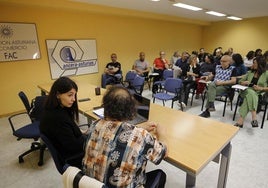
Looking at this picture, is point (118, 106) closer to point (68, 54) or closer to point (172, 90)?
point (172, 90)

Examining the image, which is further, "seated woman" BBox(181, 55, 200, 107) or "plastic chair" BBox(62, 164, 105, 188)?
"seated woman" BBox(181, 55, 200, 107)

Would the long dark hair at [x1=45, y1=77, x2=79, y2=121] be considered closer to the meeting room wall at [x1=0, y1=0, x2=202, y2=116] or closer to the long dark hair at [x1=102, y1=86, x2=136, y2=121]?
the long dark hair at [x1=102, y1=86, x2=136, y2=121]

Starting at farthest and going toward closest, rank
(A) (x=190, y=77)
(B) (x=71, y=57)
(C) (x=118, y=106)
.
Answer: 1. (B) (x=71, y=57)
2. (A) (x=190, y=77)
3. (C) (x=118, y=106)

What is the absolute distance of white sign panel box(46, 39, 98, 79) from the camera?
4.50 meters

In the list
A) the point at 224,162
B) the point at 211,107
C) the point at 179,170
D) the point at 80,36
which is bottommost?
the point at 179,170

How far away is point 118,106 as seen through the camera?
1062 mm

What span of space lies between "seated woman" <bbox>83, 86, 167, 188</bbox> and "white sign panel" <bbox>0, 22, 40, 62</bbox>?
12.4ft

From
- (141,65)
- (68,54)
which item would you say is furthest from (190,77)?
(68,54)

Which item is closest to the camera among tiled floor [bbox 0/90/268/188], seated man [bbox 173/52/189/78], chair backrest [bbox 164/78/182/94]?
tiled floor [bbox 0/90/268/188]

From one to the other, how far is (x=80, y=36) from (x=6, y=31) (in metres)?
1.63

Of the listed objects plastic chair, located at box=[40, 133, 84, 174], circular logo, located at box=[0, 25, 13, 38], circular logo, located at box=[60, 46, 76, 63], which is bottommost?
plastic chair, located at box=[40, 133, 84, 174]

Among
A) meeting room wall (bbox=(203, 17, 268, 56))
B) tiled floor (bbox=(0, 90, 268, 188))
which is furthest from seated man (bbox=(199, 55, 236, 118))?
meeting room wall (bbox=(203, 17, 268, 56))

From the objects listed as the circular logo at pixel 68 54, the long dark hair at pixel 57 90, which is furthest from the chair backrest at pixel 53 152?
the circular logo at pixel 68 54

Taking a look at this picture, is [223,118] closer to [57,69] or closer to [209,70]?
[209,70]
